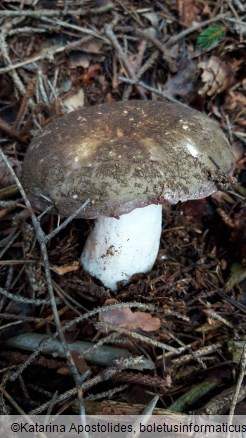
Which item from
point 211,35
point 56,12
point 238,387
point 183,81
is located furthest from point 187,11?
point 238,387

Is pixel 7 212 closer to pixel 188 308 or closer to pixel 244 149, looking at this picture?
pixel 188 308

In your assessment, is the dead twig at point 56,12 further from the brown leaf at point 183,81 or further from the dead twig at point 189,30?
the brown leaf at point 183,81

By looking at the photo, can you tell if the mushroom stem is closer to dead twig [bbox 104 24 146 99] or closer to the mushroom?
the mushroom

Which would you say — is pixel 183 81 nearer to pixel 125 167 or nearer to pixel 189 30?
pixel 189 30

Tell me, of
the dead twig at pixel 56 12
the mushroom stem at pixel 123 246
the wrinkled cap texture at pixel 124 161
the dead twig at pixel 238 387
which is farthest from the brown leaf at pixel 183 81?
the dead twig at pixel 238 387

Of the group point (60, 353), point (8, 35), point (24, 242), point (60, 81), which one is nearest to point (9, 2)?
point (8, 35)

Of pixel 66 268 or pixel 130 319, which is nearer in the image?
pixel 130 319

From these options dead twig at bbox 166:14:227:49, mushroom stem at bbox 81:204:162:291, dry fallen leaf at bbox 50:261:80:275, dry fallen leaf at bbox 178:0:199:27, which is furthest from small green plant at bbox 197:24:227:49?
dry fallen leaf at bbox 50:261:80:275
